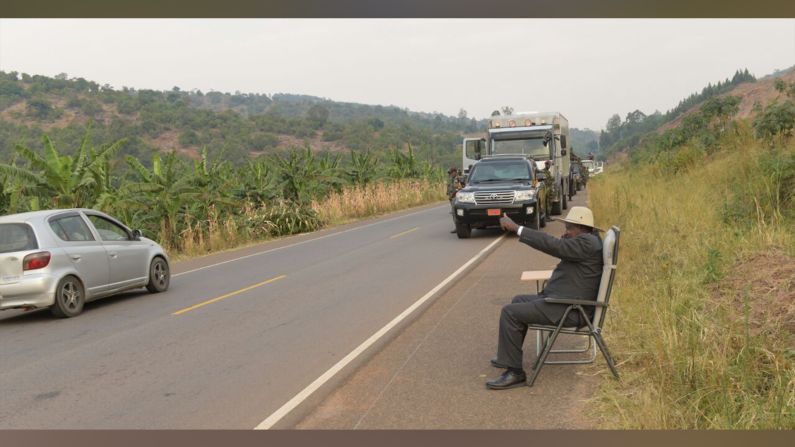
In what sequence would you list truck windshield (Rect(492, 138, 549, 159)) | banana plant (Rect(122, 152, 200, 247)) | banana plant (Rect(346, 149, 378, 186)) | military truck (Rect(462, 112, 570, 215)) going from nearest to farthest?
1. banana plant (Rect(122, 152, 200, 247))
2. military truck (Rect(462, 112, 570, 215))
3. truck windshield (Rect(492, 138, 549, 159))
4. banana plant (Rect(346, 149, 378, 186))

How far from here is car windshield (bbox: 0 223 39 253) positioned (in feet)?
33.7

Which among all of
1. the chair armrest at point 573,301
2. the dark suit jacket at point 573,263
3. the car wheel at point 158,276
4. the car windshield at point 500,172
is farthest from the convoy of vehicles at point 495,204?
the chair armrest at point 573,301

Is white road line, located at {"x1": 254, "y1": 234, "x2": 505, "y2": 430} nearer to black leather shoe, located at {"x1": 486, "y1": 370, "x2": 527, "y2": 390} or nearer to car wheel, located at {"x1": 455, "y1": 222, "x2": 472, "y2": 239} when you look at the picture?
black leather shoe, located at {"x1": 486, "y1": 370, "x2": 527, "y2": 390}

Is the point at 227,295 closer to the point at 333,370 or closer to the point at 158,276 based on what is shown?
the point at 158,276

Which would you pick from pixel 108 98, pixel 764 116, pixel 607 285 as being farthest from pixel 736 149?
pixel 108 98

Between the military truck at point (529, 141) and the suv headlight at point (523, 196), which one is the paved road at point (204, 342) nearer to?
the suv headlight at point (523, 196)

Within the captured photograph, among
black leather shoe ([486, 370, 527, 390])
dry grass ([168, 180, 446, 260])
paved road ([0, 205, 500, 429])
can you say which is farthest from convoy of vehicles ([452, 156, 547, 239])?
black leather shoe ([486, 370, 527, 390])

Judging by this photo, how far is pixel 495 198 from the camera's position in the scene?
60.6 ft

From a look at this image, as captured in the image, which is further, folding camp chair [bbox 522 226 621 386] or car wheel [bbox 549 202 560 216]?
car wheel [bbox 549 202 560 216]

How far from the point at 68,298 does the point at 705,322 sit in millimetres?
8490

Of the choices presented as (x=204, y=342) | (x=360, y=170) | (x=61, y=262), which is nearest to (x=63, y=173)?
(x=61, y=262)

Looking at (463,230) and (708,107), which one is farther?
(708,107)

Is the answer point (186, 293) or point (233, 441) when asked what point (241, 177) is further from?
point (233, 441)

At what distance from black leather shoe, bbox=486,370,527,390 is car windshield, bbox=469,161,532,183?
45.2 ft
